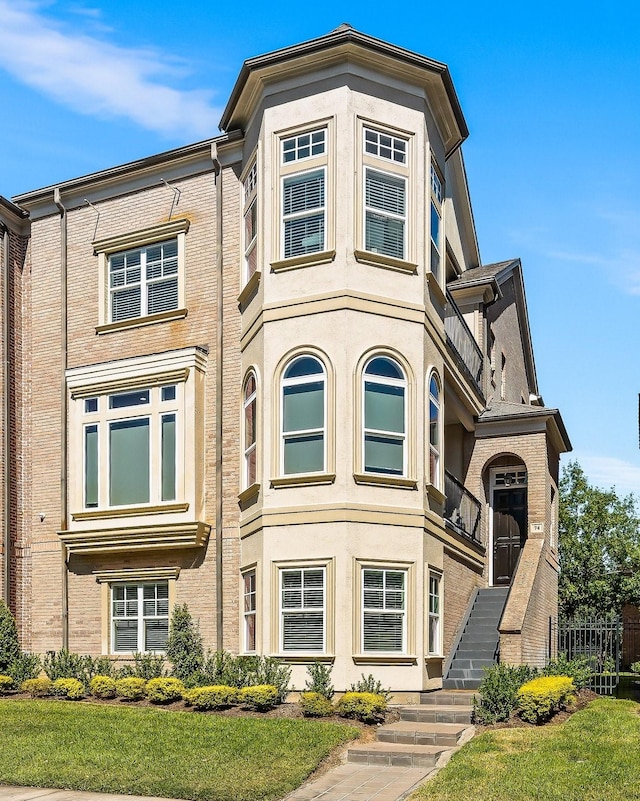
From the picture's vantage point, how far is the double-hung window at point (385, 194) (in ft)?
59.9

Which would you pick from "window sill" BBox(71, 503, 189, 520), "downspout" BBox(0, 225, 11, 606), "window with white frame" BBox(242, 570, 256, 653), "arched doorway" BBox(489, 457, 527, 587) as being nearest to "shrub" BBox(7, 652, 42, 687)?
"downspout" BBox(0, 225, 11, 606)

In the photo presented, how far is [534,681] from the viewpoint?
1617 cm

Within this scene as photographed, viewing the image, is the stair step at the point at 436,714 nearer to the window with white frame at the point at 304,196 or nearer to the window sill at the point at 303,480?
the window sill at the point at 303,480

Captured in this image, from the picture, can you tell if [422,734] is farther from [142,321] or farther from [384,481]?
[142,321]

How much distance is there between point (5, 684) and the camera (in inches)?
760

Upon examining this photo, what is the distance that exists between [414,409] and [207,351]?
4.43 meters

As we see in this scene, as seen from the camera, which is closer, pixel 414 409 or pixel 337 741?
pixel 337 741

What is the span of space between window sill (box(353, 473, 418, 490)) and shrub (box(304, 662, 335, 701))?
10.1 feet

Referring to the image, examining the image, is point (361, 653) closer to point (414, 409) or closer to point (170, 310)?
point (414, 409)

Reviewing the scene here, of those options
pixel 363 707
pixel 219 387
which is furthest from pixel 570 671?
pixel 219 387

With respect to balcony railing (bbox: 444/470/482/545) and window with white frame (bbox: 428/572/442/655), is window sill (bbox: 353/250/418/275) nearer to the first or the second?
balcony railing (bbox: 444/470/482/545)

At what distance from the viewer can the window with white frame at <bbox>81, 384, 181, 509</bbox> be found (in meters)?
19.7

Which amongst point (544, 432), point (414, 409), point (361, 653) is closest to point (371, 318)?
point (414, 409)

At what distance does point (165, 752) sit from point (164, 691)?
12.6 ft
